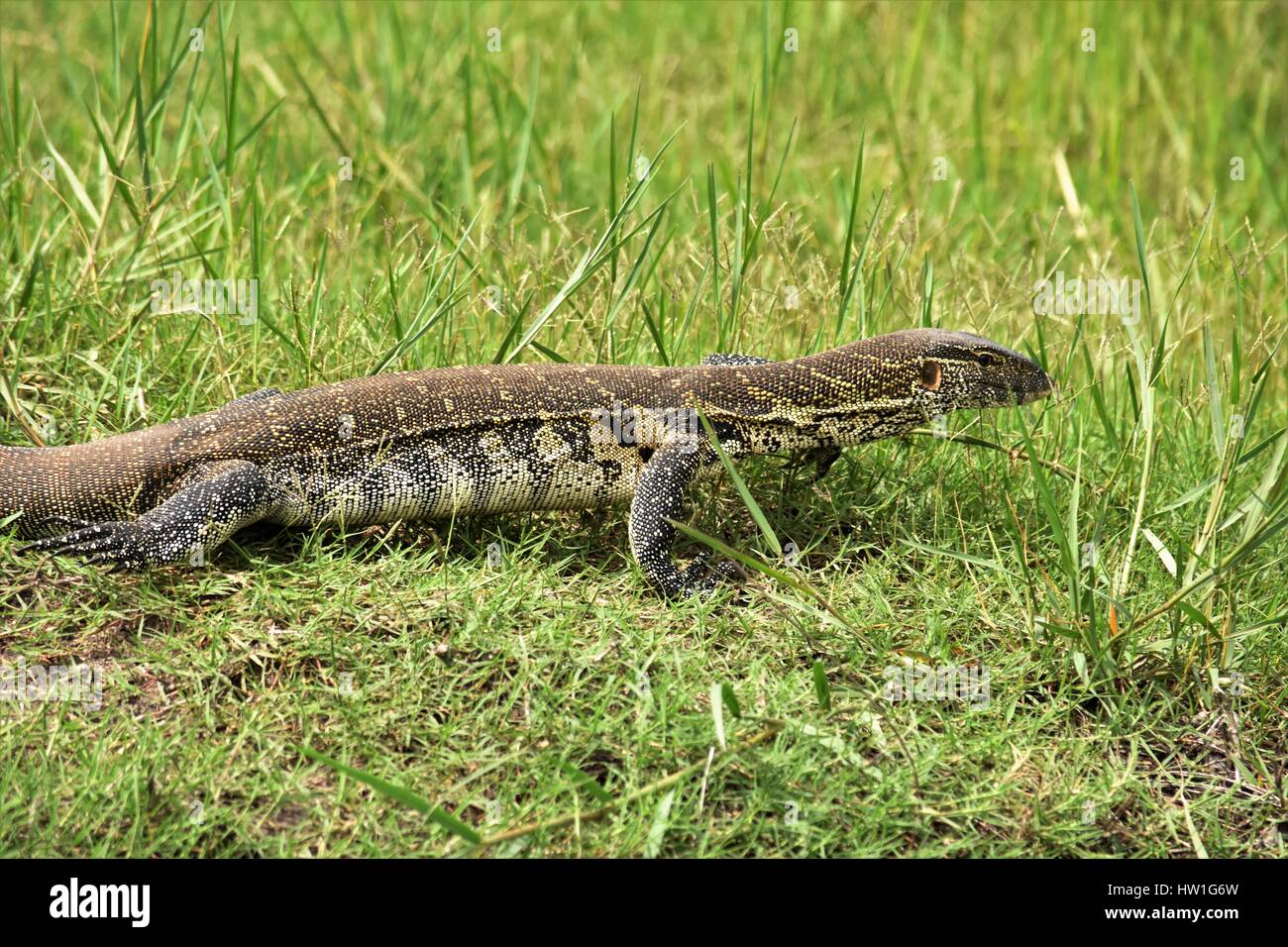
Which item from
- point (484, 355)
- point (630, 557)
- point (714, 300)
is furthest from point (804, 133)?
point (630, 557)

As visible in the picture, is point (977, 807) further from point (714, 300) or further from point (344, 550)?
point (714, 300)

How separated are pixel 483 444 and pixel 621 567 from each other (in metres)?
0.72

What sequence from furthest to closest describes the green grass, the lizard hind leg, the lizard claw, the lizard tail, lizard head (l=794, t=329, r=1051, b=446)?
lizard head (l=794, t=329, r=1051, b=446) → the lizard claw → the lizard tail → the lizard hind leg → the green grass

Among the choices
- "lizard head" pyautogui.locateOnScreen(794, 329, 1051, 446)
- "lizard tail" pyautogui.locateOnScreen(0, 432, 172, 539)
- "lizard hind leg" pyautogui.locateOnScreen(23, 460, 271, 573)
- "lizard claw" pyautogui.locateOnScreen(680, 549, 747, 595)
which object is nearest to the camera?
"lizard hind leg" pyautogui.locateOnScreen(23, 460, 271, 573)

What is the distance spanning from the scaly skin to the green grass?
0.18 metres

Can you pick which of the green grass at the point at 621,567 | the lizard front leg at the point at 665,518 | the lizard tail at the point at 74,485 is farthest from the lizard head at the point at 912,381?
the lizard tail at the point at 74,485

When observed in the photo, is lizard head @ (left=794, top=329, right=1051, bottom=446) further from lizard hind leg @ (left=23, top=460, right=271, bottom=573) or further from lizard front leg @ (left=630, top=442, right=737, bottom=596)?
lizard hind leg @ (left=23, top=460, right=271, bottom=573)

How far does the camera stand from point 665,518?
516 centimetres

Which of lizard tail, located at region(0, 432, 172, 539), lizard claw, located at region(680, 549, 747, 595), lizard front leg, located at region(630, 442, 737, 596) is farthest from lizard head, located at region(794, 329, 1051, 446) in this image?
lizard tail, located at region(0, 432, 172, 539)

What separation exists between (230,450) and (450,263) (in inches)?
51.1

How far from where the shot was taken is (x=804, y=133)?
1008cm

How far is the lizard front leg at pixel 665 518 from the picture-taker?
5141 millimetres

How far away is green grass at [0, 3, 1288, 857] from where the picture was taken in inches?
166

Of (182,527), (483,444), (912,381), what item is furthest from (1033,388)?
(182,527)
